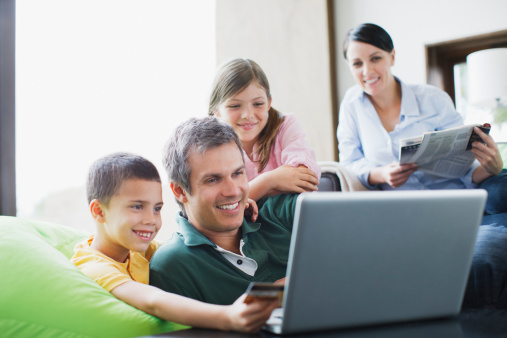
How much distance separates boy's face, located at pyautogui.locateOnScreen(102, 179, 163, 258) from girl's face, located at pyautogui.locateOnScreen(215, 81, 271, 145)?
534mm

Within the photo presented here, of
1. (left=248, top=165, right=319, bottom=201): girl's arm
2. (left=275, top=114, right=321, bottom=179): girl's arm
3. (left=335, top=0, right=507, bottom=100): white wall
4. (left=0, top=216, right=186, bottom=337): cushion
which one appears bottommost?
(left=0, top=216, right=186, bottom=337): cushion

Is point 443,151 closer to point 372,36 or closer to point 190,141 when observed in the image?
point 372,36

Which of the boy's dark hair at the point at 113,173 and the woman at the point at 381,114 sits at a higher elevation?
the woman at the point at 381,114

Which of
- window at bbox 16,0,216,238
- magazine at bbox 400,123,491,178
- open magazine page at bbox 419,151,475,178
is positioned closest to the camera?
magazine at bbox 400,123,491,178

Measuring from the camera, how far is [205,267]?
113 centimetres

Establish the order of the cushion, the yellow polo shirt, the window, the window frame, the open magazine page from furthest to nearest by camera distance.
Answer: the window < the window frame < the open magazine page < the yellow polo shirt < the cushion

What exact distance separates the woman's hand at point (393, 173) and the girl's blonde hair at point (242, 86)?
53 centimetres

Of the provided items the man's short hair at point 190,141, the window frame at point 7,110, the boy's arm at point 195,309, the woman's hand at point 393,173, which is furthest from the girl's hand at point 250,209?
the window frame at point 7,110

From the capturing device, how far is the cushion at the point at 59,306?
1.01 metres

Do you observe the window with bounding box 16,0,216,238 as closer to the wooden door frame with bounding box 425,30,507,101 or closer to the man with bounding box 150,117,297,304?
the wooden door frame with bounding box 425,30,507,101

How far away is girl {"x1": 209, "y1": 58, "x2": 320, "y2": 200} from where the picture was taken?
1686 mm

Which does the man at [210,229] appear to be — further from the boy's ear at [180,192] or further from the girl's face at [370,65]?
the girl's face at [370,65]

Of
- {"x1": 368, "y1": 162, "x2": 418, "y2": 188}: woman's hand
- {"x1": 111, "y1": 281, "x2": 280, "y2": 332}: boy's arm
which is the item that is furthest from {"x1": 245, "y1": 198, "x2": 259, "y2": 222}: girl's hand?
{"x1": 368, "y1": 162, "x2": 418, "y2": 188}: woman's hand

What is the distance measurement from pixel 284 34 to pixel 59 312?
10.5ft
